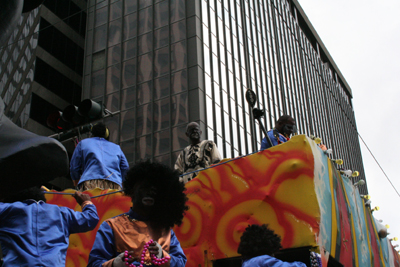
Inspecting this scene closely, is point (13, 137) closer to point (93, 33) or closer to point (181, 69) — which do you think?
point (181, 69)

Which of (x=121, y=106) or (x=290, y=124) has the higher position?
(x=121, y=106)

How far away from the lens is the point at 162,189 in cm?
350

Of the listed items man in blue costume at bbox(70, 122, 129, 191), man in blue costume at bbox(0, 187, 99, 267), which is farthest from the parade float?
man in blue costume at bbox(0, 187, 99, 267)

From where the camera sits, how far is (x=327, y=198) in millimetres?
5090

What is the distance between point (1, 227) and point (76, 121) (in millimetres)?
5297

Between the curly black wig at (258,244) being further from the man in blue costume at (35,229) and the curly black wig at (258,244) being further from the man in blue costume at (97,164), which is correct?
the man in blue costume at (97,164)

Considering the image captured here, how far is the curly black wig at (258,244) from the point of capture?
3938mm

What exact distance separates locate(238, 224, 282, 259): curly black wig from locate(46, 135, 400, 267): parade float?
0.60m

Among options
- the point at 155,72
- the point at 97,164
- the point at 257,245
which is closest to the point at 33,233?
the point at 257,245

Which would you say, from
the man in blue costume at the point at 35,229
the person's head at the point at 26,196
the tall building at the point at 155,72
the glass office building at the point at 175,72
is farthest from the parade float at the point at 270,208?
the glass office building at the point at 175,72

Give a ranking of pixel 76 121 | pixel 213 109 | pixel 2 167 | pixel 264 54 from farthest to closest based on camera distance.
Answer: pixel 264 54
pixel 213 109
pixel 76 121
pixel 2 167

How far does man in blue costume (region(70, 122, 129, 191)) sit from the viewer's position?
6254mm

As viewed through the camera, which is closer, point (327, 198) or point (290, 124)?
point (327, 198)

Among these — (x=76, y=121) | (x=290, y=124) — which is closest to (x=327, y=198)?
(x=290, y=124)
